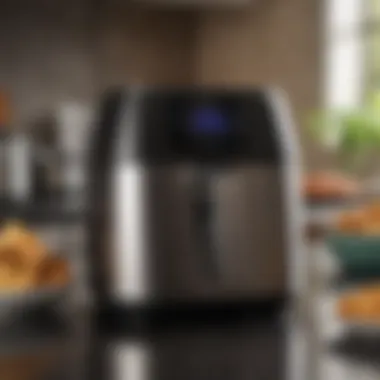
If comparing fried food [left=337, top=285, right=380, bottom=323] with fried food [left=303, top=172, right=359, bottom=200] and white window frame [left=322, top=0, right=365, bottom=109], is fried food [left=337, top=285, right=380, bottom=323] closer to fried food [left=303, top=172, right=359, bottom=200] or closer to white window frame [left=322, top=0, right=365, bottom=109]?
fried food [left=303, top=172, right=359, bottom=200]

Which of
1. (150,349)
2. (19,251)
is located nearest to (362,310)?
(150,349)

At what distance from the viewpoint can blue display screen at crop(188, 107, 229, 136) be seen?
0.92 m

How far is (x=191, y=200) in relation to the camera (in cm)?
90

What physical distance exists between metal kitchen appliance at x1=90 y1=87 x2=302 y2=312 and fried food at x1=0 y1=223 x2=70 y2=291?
0.13 feet

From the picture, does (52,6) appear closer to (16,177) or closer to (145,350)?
(16,177)

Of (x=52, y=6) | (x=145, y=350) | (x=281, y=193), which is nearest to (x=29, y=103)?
(x=52, y=6)

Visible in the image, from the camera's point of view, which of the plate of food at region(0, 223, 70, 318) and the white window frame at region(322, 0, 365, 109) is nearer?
the plate of food at region(0, 223, 70, 318)

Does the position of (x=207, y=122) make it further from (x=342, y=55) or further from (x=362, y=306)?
(x=342, y=55)

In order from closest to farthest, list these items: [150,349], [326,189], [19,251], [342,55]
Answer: [150,349] → [19,251] → [326,189] → [342,55]

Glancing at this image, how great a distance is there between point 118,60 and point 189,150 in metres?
2.45

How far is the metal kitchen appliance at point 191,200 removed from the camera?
894 mm

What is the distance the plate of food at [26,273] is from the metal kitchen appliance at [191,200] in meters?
0.04

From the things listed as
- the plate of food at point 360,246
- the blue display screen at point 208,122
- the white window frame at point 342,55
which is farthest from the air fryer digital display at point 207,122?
the white window frame at point 342,55

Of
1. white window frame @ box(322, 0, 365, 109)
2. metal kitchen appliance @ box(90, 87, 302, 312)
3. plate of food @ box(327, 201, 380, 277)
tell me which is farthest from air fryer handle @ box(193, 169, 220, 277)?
white window frame @ box(322, 0, 365, 109)
